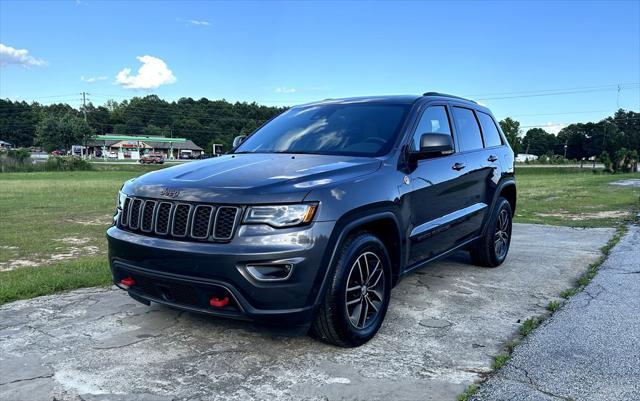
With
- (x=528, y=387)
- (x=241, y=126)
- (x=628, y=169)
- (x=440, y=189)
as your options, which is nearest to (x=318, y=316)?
(x=528, y=387)

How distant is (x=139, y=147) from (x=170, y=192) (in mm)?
111033

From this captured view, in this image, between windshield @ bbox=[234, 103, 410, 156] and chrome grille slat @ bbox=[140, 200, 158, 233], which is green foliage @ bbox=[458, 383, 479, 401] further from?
chrome grille slat @ bbox=[140, 200, 158, 233]

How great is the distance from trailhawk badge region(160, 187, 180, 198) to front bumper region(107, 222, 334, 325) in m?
0.30

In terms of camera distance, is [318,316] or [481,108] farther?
[481,108]

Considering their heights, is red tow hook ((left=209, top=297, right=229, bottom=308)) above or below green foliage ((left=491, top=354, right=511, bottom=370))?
above

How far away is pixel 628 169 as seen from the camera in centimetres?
4356

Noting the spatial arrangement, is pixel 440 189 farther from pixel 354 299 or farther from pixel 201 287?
pixel 201 287

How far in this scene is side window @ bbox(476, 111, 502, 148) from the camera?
5.98 meters

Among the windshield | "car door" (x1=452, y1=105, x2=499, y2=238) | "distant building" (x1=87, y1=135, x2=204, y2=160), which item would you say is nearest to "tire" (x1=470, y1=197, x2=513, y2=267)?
"car door" (x1=452, y1=105, x2=499, y2=238)

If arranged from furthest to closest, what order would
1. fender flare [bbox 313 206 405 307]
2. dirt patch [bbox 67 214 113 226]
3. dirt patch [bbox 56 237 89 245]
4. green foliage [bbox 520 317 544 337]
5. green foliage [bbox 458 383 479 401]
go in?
1. dirt patch [bbox 67 214 113 226]
2. dirt patch [bbox 56 237 89 245]
3. green foliage [bbox 520 317 544 337]
4. fender flare [bbox 313 206 405 307]
5. green foliage [bbox 458 383 479 401]

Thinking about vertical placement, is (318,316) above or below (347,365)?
above

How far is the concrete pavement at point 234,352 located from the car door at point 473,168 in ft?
2.51

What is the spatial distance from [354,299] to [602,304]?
2.58 meters

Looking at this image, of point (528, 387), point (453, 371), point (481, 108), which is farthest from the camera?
point (481, 108)
